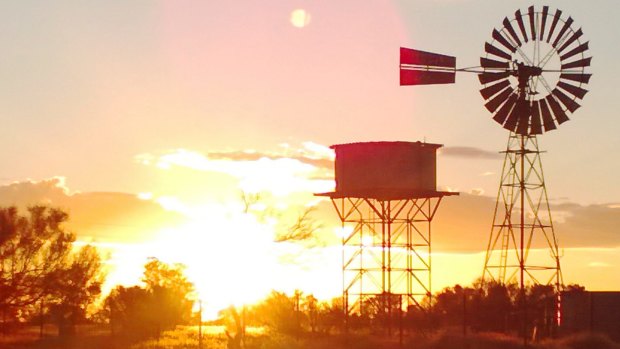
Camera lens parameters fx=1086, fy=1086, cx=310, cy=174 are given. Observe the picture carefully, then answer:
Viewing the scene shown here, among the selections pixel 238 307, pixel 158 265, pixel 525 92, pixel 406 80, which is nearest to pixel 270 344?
pixel 238 307

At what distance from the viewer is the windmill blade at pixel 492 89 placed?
185 feet

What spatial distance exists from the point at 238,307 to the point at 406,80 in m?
14.1

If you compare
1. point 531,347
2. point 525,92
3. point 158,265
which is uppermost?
point 525,92

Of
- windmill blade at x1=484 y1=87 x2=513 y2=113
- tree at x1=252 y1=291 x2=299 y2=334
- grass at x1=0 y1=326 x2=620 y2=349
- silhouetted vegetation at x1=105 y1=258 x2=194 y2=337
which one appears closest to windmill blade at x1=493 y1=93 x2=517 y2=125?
windmill blade at x1=484 y1=87 x2=513 y2=113

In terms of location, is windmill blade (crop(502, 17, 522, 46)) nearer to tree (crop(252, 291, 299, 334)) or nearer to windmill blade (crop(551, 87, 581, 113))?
windmill blade (crop(551, 87, 581, 113))

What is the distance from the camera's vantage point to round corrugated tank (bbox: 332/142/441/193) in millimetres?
55500

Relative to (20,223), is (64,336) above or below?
below

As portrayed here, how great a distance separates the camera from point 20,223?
52125 millimetres

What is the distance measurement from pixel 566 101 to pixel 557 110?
2.11 ft

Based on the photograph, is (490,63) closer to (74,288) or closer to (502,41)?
(502,41)

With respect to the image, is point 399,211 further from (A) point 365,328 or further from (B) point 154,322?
(B) point 154,322

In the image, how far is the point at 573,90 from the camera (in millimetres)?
55781

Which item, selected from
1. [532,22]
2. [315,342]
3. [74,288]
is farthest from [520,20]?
[74,288]

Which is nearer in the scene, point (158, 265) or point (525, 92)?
point (525, 92)
